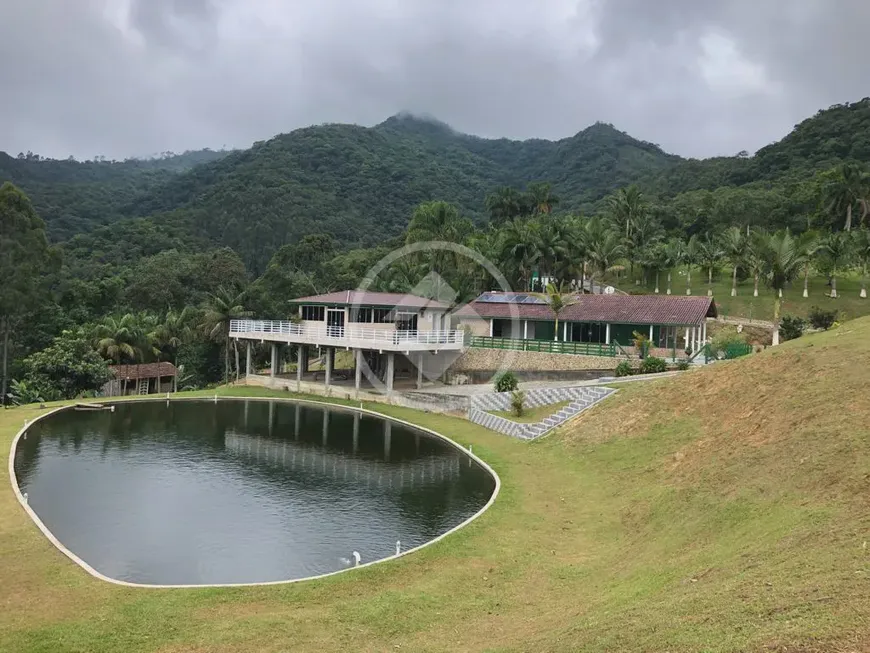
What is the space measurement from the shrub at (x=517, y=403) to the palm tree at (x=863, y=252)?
37.4 meters

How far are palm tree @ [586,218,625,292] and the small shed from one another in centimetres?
3812

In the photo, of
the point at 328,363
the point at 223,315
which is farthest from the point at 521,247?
the point at 223,315

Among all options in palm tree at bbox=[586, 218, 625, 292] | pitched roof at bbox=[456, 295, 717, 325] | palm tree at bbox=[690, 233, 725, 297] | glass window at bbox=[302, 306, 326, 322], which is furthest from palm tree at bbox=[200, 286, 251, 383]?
palm tree at bbox=[690, 233, 725, 297]

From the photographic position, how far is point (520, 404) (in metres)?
28.9

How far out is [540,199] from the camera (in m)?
77.5

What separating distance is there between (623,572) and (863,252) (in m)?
50.3

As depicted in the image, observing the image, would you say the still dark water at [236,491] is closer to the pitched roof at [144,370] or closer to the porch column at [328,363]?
the porch column at [328,363]

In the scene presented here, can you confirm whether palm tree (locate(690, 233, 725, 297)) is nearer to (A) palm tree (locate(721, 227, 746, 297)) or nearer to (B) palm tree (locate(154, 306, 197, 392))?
(A) palm tree (locate(721, 227, 746, 297))

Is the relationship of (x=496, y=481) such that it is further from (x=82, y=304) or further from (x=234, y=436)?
(x=82, y=304)

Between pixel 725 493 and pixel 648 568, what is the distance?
377 centimetres

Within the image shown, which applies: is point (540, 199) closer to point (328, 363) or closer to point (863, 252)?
point (863, 252)

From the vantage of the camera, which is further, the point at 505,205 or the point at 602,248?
the point at 505,205

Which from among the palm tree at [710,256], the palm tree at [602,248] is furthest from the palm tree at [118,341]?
the palm tree at [710,256]

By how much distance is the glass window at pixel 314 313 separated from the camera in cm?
4234
